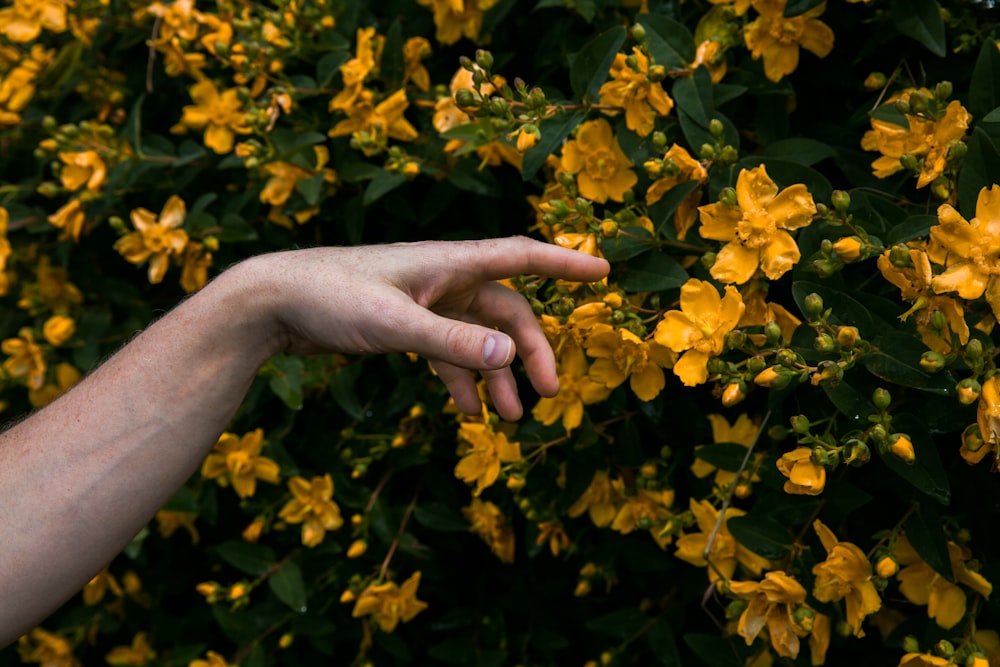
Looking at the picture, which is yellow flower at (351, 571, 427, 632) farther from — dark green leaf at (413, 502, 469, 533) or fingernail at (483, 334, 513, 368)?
fingernail at (483, 334, 513, 368)

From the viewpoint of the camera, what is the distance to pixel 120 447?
1468mm

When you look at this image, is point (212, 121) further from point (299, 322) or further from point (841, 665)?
point (841, 665)

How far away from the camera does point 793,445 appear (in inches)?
61.9

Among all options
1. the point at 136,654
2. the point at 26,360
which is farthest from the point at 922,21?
the point at 136,654

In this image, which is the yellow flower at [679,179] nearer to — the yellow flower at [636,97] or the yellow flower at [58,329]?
the yellow flower at [636,97]

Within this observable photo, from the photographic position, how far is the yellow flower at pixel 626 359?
1364 millimetres

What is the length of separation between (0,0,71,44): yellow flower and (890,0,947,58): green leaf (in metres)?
1.81

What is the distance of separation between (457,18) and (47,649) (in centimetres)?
189

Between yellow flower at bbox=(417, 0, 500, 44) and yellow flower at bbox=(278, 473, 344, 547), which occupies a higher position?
yellow flower at bbox=(417, 0, 500, 44)

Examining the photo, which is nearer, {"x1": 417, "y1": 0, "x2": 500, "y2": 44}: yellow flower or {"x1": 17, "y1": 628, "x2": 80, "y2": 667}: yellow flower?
{"x1": 417, "y1": 0, "x2": 500, "y2": 44}: yellow flower

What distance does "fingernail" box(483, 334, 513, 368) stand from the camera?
46.0 inches

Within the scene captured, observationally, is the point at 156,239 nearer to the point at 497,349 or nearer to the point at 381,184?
the point at 381,184

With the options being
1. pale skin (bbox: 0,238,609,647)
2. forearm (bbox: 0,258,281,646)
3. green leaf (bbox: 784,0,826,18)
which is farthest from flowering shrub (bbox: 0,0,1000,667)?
forearm (bbox: 0,258,281,646)

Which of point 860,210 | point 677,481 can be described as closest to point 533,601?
point 677,481
